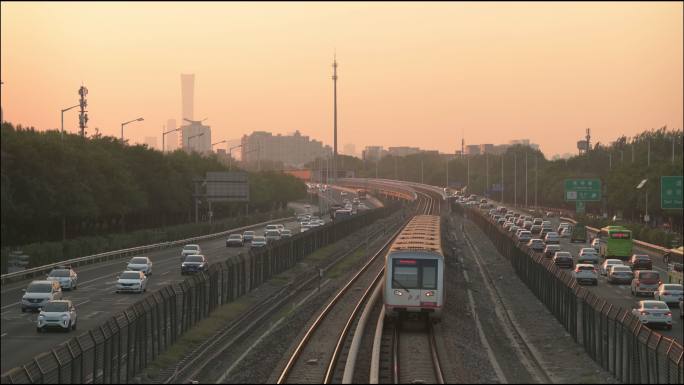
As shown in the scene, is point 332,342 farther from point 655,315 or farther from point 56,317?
point 655,315

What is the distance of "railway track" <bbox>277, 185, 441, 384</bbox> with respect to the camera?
28078 mm

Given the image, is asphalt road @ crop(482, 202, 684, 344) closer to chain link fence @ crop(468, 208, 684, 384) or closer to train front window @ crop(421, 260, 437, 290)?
chain link fence @ crop(468, 208, 684, 384)

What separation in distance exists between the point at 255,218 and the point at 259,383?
120141 mm

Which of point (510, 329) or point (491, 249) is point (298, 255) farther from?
point (510, 329)

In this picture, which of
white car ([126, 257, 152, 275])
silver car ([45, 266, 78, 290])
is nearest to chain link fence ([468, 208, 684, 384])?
silver car ([45, 266, 78, 290])

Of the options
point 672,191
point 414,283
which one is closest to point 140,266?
point 414,283

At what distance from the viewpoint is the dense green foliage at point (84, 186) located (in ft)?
250

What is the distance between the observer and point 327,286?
192 feet

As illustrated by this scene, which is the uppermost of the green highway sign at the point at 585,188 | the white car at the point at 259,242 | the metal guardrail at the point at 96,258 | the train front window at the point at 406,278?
the green highway sign at the point at 585,188

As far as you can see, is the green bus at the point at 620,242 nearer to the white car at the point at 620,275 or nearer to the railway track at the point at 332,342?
the white car at the point at 620,275

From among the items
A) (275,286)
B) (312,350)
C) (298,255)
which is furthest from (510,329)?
(298,255)

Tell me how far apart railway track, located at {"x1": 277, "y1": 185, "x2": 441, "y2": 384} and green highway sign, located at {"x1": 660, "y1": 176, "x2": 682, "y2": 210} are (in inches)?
1302

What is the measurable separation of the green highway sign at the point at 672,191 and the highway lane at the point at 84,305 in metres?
34.6

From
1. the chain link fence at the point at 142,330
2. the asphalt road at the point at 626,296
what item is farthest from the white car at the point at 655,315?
the chain link fence at the point at 142,330
